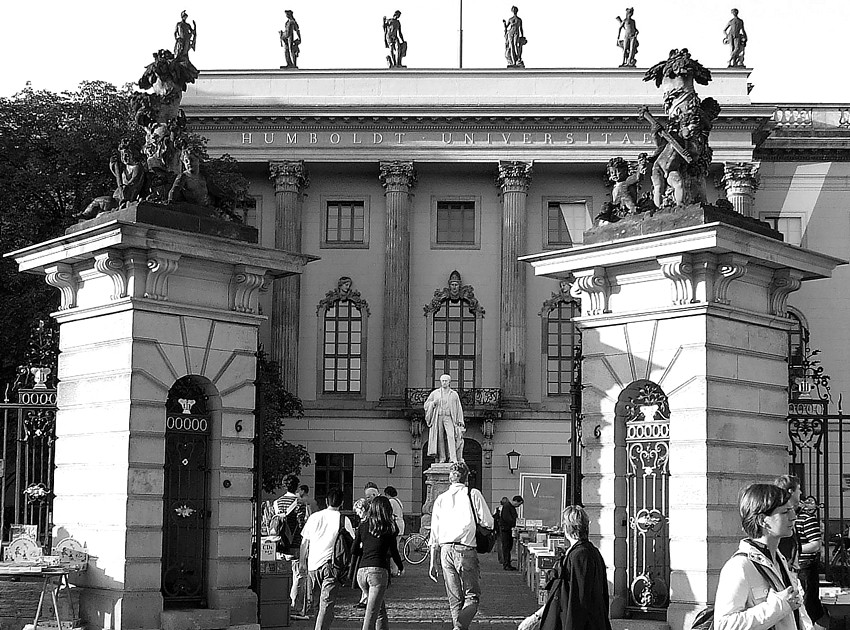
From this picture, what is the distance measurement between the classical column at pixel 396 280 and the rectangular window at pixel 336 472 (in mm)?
2592

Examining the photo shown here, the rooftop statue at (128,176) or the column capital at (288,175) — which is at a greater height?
the column capital at (288,175)

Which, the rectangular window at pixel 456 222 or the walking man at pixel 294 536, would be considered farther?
the rectangular window at pixel 456 222

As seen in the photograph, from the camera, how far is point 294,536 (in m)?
20.5

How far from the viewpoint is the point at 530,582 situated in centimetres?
2223

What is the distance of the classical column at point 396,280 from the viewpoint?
4856cm

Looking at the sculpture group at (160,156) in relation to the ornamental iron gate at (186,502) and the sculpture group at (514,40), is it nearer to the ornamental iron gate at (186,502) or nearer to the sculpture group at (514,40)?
the ornamental iron gate at (186,502)

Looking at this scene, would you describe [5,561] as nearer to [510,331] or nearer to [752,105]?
[510,331]

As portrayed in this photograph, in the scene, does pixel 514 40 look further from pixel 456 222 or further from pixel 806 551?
pixel 806 551

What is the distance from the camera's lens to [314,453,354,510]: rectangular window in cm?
4822

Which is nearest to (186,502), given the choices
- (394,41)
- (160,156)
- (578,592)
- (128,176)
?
(128,176)

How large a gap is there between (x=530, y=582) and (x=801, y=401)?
901 centimetres

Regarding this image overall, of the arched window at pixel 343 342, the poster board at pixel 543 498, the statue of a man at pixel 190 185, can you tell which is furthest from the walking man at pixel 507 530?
the arched window at pixel 343 342

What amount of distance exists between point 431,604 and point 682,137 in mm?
9391

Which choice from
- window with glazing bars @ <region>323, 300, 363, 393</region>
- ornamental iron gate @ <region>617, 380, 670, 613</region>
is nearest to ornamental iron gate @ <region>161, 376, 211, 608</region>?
ornamental iron gate @ <region>617, 380, 670, 613</region>
